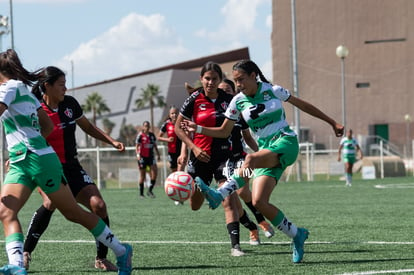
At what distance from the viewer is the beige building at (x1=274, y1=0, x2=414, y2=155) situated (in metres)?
76.2

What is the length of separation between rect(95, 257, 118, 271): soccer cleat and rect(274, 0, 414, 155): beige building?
6763 centimetres

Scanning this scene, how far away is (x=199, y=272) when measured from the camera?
25.7 ft

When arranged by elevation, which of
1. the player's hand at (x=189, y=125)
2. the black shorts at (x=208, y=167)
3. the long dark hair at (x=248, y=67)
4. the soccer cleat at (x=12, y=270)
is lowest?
the soccer cleat at (x=12, y=270)

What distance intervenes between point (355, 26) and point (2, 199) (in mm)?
73529

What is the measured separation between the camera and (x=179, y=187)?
8.95 meters

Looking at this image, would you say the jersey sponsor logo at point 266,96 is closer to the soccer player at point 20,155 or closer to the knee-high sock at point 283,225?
the knee-high sock at point 283,225

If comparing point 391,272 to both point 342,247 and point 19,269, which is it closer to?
→ point 342,247

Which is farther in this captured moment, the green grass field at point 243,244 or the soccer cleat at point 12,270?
the green grass field at point 243,244

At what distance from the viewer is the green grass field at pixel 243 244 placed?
8086mm

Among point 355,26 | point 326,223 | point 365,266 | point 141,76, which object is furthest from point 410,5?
point 365,266

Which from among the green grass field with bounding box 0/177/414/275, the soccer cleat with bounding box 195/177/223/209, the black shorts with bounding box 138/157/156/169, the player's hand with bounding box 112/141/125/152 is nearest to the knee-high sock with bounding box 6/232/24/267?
the green grass field with bounding box 0/177/414/275

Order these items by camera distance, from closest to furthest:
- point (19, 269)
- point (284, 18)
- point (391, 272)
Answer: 1. point (19, 269)
2. point (391, 272)
3. point (284, 18)

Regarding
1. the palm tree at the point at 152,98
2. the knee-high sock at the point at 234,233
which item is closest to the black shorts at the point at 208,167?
the knee-high sock at the point at 234,233

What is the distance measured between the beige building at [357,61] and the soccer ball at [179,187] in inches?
2630
